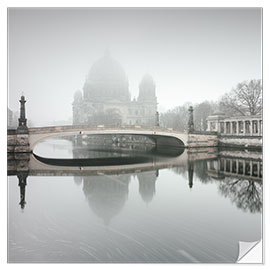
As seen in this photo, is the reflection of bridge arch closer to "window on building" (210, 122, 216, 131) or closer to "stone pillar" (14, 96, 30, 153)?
"stone pillar" (14, 96, 30, 153)

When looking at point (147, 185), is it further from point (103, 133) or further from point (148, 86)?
point (148, 86)

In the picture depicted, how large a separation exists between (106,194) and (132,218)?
0.86 metres

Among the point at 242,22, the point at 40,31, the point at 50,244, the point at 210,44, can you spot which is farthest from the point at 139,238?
the point at 210,44

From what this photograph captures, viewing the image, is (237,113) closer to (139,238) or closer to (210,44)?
(210,44)

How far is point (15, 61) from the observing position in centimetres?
299

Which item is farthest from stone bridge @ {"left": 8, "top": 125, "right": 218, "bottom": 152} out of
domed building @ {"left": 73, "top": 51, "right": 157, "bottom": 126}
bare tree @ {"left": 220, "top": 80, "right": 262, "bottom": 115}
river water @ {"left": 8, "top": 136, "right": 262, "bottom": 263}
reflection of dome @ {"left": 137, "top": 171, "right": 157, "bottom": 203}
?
domed building @ {"left": 73, "top": 51, "right": 157, "bottom": 126}

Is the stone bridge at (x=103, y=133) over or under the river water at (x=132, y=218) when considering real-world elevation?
over

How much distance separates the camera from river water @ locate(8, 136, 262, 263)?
173cm

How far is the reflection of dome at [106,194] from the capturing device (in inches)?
99.6

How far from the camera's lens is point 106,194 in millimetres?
3123

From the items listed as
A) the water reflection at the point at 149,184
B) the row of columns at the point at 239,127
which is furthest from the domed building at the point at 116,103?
the water reflection at the point at 149,184

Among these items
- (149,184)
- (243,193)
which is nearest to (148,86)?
(149,184)
